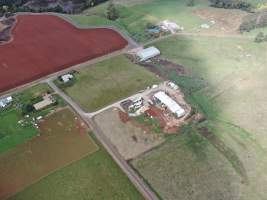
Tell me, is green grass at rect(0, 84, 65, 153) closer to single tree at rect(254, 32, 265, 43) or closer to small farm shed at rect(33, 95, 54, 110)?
small farm shed at rect(33, 95, 54, 110)

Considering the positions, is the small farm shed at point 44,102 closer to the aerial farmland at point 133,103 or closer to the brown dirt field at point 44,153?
the aerial farmland at point 133,103

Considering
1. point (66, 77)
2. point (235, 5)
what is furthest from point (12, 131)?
point (235, 5)

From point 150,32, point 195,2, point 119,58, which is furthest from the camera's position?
point 195,2

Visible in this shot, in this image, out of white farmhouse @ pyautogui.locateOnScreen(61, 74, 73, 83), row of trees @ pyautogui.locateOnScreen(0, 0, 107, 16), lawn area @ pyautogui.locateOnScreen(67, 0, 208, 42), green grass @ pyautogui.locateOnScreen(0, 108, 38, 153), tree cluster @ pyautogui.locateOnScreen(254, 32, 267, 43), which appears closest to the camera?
green grass @ pyautogui.locateOnScreen(0, 108, 38, 153)

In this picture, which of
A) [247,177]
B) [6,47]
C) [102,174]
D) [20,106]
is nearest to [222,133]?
[247,177]

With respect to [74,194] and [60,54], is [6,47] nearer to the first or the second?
[60,54]

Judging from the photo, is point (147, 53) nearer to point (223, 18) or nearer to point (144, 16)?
point (144, 16)

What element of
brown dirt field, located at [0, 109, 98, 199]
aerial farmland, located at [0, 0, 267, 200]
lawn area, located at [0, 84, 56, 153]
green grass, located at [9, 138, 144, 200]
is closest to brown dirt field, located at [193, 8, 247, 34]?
aerial farmland, located at [0, 0, 267, 200]
